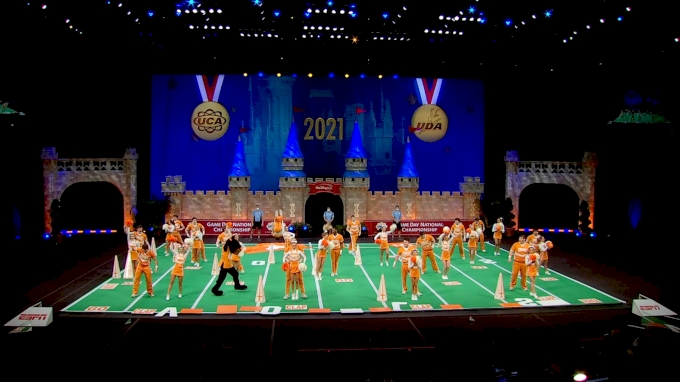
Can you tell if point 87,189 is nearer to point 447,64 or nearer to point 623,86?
point 447,64

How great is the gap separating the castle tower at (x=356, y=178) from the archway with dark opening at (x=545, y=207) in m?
7.99

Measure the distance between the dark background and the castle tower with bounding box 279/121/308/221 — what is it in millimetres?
5071

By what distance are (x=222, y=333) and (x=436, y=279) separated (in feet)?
25.8

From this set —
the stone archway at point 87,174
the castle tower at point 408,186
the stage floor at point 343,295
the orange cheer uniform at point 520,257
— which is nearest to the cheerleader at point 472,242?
the stage floor at point 343,295

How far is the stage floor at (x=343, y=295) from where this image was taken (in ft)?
40.5

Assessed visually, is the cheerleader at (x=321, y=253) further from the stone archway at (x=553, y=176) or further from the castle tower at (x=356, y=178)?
the stone archway at (x=553, y=176)

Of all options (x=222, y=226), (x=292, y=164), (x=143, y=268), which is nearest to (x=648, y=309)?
(x=143, y=268)

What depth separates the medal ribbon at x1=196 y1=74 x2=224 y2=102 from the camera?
26.0 meters

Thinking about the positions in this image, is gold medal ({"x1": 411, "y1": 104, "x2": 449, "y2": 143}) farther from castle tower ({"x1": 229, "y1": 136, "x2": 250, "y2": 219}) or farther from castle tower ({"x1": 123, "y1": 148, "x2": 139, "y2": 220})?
castle tower ({"x1": 123, "y1": 148, "x2": 139, "y2": 220})

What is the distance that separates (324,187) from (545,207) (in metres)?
11.2

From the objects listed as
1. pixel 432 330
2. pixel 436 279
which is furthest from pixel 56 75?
pixel 432 330

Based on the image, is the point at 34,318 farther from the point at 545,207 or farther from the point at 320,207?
the point at 545,207

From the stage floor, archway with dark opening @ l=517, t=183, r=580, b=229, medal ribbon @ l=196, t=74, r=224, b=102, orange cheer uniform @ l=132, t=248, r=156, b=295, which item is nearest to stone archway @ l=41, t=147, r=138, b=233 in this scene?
medal ribbon @ l=196, t=74, r=224, b=102

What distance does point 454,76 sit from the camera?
73.7 feet
